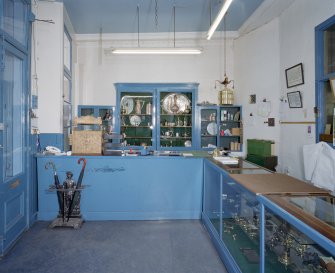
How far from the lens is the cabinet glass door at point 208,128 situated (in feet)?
20.0

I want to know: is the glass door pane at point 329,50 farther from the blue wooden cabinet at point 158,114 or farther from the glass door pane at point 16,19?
the glass door pane at point 16,19

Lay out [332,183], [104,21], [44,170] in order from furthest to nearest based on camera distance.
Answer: [104,21] → [44,170] → [332,183]

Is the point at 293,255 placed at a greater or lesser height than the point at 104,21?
lesser

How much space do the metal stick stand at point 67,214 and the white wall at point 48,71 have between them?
1217 millimetres

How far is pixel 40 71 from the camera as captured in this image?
421 cm

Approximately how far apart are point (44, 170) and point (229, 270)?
275 cm

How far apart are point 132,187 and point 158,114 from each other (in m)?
2.54

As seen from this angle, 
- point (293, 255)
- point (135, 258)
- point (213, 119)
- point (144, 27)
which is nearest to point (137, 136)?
point (213, 119)

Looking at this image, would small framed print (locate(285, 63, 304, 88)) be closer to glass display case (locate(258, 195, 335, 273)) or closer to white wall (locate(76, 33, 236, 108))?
white wall (locate(76, 33, 236, 108))

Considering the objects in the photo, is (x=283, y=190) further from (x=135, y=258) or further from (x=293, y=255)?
(x=135, y=258)

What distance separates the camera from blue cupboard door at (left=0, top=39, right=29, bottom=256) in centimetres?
280

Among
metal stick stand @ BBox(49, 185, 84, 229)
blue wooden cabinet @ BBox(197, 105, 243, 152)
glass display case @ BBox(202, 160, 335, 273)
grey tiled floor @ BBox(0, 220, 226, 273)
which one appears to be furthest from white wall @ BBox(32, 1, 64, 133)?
blue wooden cabinet @ BBox(197, 105, 243, 152)

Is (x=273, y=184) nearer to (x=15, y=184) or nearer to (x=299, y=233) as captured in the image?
(x=299, y=233)

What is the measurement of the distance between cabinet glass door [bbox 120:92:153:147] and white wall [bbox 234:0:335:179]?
219cm
